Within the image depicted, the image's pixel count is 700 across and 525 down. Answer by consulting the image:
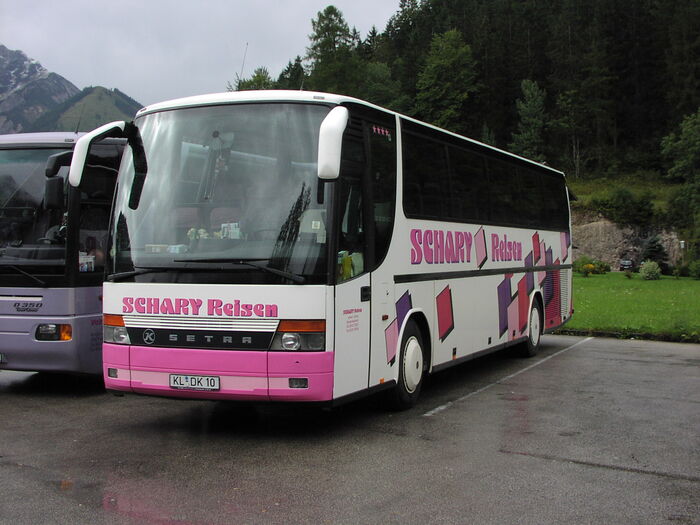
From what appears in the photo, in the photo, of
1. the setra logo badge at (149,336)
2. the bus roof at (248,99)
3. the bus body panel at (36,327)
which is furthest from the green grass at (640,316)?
the setra logo badge at (149,336)

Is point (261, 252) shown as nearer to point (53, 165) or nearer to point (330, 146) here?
point (330, 146)

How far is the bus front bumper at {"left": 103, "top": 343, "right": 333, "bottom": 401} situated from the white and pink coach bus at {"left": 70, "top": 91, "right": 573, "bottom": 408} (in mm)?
12

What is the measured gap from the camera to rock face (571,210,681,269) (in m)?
68.1

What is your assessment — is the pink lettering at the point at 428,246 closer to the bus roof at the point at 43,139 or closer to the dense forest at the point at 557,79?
the bus roof at the point at 43,139

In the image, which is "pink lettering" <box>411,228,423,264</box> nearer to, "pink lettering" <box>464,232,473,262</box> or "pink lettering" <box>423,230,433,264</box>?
"pink lettering" <box>423,230,433,264</box>

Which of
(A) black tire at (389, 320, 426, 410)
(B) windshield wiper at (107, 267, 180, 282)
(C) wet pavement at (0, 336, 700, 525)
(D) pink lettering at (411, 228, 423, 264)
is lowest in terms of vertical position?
(C) wet pavement at (0, 336, 700, 525)

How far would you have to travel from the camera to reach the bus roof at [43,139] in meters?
10.2

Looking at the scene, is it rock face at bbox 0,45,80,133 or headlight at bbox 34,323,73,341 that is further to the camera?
rock face at bbox 0,45,80,133

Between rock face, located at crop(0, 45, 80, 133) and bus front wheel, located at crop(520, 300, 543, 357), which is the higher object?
rock face, located at crop(0, 45, 80, 133)

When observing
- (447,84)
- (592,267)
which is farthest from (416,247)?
(447,84)

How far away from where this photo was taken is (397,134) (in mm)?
9039

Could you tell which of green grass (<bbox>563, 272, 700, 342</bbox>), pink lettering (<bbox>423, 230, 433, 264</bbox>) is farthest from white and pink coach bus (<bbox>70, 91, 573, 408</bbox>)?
green grass (<bbox>563, 272, 700, 342</bbox>)

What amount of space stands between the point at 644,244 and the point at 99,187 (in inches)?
2449

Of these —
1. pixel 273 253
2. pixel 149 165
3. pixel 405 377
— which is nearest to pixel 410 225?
pixel 405 377
